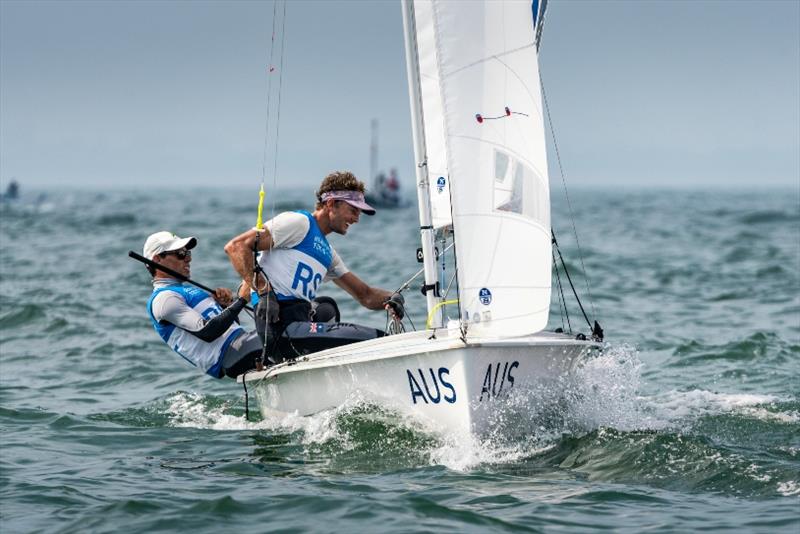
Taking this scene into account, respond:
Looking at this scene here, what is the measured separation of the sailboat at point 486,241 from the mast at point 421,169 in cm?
20

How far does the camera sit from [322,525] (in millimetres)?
5219

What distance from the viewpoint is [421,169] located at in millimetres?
7027

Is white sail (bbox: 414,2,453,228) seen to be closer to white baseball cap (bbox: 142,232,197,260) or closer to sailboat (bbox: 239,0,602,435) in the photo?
sailboat (bbox: 239,0,602,435)

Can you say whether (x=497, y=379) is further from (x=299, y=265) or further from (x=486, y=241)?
(x=299, y=265)

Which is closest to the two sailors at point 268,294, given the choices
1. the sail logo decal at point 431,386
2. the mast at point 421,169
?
the mast at point 421,169

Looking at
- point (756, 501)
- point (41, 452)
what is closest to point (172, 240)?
point (41, 452)

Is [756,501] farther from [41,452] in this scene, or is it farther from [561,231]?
[561,231]

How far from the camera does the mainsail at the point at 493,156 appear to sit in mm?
6055

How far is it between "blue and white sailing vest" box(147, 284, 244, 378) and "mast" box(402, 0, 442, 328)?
1.50 metres

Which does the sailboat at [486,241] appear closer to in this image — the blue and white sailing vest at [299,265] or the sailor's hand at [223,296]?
the blue and white sailing vest at [299,265]

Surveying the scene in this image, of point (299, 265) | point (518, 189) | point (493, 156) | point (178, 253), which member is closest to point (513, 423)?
point (518, 189)

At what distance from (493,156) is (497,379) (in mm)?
1216

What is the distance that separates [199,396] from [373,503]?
13.0 ft

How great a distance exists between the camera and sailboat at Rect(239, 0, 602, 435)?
6035 millimetres
